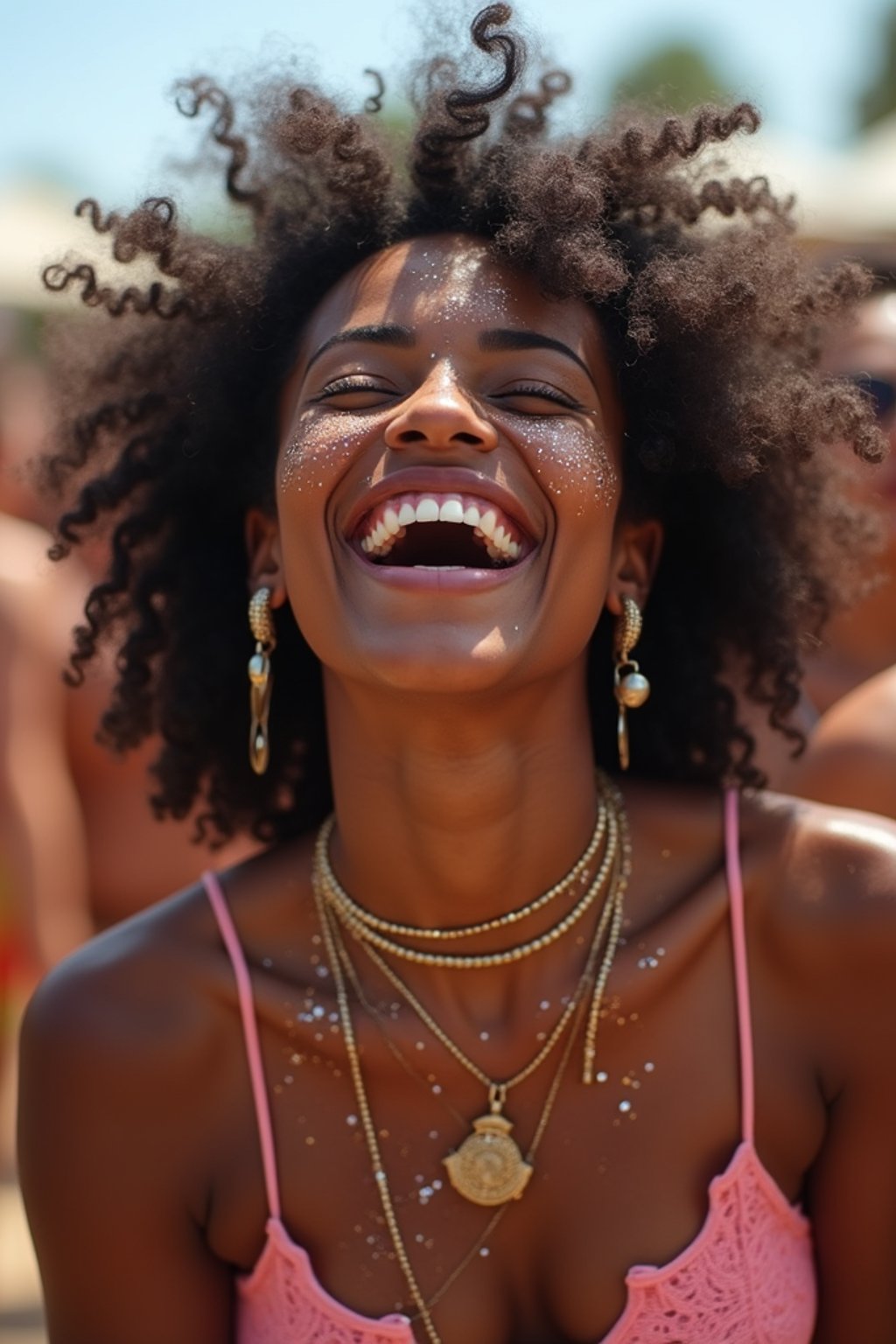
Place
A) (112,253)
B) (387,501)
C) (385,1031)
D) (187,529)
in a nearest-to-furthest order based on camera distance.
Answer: (387,501) → (385,1031) → (112,253) → (187,529)

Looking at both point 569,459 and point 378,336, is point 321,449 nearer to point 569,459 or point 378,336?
point 378,336

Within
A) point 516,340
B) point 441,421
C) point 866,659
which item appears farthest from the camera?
point 866,659

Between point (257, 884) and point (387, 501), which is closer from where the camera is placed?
point (387, 501)

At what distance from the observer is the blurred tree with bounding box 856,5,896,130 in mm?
35125

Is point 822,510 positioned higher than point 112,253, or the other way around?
point 112,253

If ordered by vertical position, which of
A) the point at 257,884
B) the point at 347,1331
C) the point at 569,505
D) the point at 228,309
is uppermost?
the point at 228,309

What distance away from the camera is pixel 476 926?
2604 millimetres

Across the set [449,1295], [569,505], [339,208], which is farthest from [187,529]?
[449,1295]

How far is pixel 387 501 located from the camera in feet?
7.91

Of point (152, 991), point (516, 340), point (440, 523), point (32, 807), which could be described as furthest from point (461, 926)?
point (32, 807)

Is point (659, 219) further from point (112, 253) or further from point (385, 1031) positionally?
point (385, 1031)

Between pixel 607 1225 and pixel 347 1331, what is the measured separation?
37 centimetres

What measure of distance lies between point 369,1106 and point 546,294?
45.2 inches

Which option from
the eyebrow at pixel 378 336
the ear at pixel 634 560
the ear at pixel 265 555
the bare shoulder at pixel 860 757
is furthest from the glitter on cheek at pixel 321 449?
the bare shoulder at pixel 860 757
